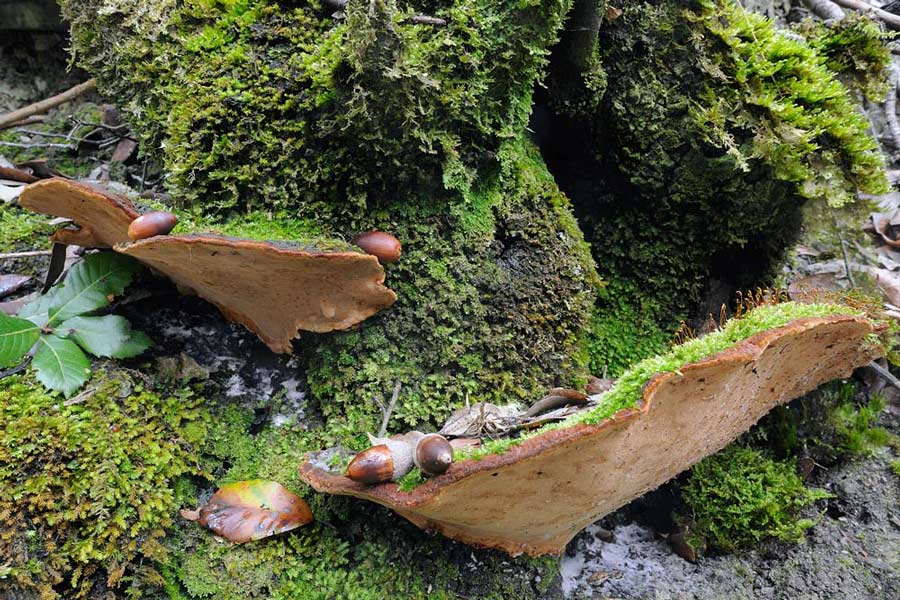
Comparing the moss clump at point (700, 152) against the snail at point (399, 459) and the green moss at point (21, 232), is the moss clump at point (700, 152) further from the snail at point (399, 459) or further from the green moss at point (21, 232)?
the green moss at point (21, 232)

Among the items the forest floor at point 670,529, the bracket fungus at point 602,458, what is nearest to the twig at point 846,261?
the forest floor at point 670,529

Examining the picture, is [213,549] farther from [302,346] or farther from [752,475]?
[752,475]

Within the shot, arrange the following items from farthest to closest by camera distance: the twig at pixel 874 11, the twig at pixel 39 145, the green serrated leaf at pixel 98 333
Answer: the twig at pixel 874 11
the twig at pixel 39 145
the green serrated leaf at pixel 98 333

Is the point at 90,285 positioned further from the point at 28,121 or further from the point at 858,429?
the point at 858,429

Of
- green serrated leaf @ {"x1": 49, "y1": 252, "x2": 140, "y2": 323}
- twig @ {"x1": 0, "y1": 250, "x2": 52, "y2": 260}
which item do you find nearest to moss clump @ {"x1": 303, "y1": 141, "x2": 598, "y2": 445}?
green serrated leaf @ {"x1": 49, "y1": 252, "x2": 140, "y2": 323}

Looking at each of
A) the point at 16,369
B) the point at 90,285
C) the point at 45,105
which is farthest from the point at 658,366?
the point at 45,105

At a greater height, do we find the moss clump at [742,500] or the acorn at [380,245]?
the acorn at [380,245]
